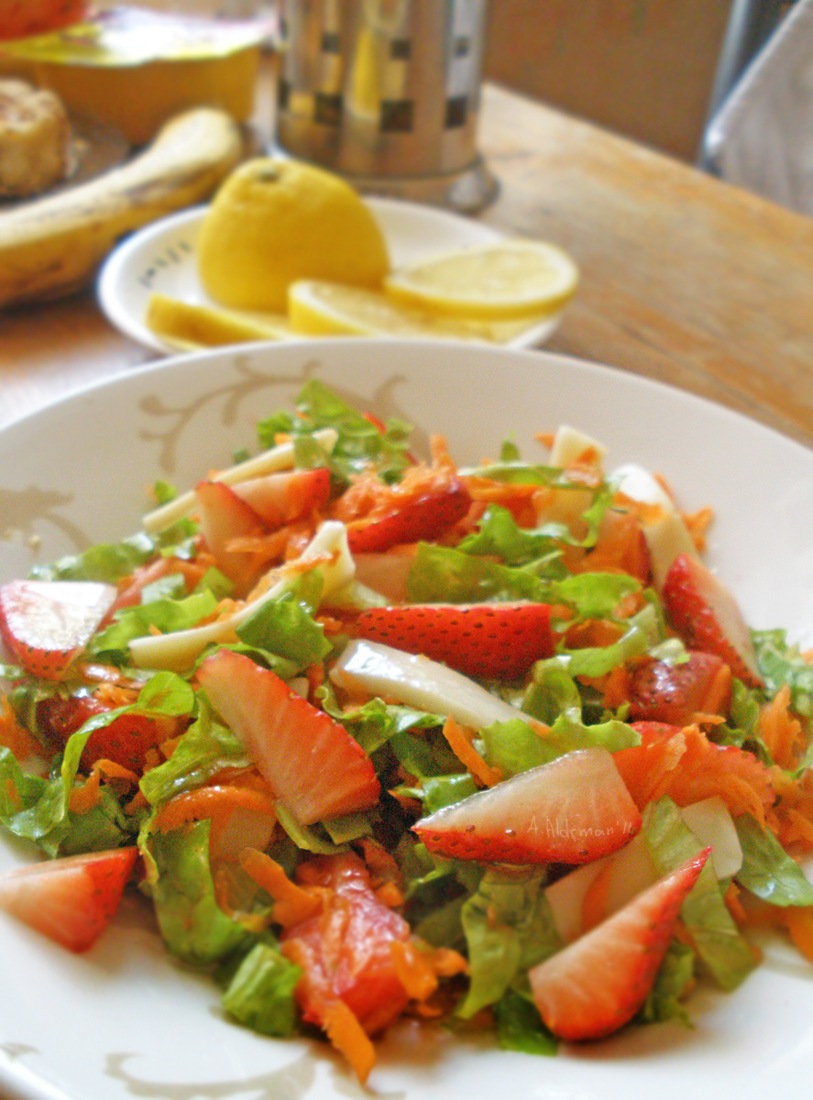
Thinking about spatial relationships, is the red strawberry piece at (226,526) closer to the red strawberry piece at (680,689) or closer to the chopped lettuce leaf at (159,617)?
the chopped lettuce leaf at (159,617)

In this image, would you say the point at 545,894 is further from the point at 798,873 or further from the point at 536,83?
the point at 536,83

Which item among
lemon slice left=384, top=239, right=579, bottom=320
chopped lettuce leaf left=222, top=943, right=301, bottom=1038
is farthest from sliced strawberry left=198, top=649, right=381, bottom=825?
lemon slice left=384, top=239, right=579, bottom=320

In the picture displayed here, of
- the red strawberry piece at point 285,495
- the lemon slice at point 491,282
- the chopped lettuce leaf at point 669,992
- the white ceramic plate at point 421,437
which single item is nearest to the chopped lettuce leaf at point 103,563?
the white ceramic plate at point 421,437

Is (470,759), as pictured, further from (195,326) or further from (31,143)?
(31,143)

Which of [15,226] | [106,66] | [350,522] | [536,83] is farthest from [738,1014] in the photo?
[536,83]

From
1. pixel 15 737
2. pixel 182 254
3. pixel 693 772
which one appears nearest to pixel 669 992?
pixel 693 772

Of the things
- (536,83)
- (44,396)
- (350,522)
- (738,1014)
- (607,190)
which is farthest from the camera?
(536,83)
